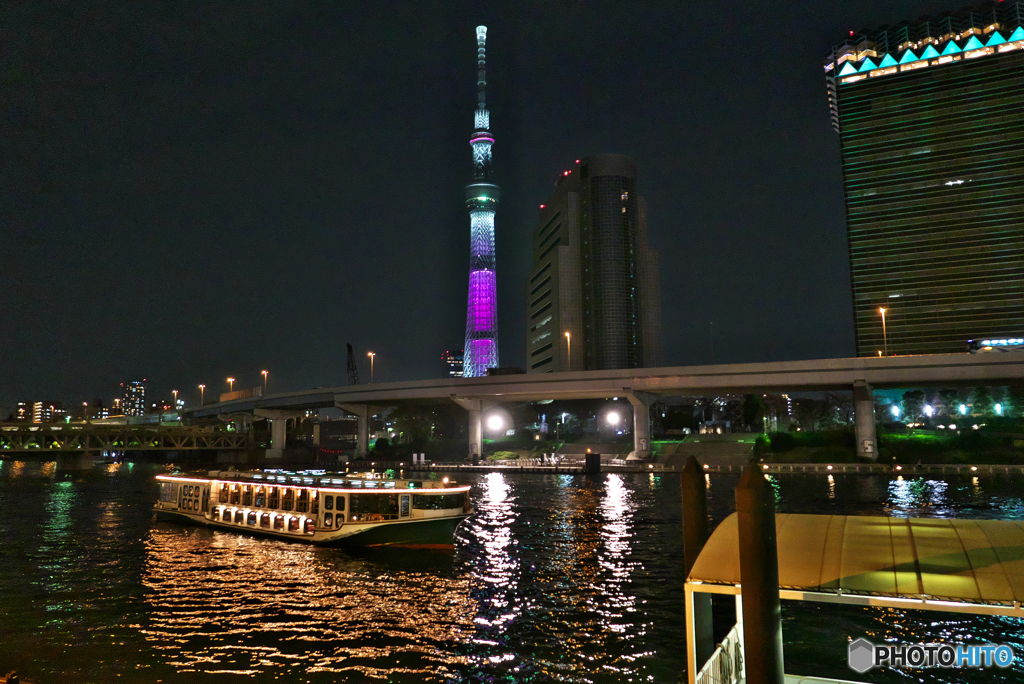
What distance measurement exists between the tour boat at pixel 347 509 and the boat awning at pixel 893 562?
28284 millimetres

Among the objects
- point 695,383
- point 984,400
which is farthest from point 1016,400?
point 695,383

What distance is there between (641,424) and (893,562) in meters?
92.7

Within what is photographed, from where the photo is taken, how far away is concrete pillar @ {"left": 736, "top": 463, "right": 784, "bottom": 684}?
1176 centimetres

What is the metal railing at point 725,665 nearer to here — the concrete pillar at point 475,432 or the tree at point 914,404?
the concrete pillar at point 475,432

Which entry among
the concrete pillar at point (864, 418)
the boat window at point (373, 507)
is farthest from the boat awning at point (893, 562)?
the concrete pillar at point (864, 418)

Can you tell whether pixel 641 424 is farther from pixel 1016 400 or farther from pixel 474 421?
pixel 1016 400

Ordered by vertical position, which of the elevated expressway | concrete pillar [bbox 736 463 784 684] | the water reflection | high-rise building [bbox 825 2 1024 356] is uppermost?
high-rise building [bbox 825 2 1024 356]

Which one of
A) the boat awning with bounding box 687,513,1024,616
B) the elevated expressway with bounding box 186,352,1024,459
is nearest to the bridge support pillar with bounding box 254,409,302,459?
the elevated expressway with bounding box 186,352,1024,459

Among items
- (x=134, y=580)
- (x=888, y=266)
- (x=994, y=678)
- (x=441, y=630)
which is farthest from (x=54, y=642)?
(x=888, y=266)

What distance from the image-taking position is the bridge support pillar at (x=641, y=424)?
102 m

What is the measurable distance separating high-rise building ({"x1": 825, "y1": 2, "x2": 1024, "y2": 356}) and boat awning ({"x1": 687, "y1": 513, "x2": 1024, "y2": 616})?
19654 cm

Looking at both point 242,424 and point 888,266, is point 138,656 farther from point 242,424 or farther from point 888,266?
point 888,266

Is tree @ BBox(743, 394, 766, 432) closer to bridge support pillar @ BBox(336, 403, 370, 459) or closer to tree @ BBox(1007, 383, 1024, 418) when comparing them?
tree @ BBox(1007, 383, 1024, 418)

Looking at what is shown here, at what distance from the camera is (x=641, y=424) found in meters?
104
